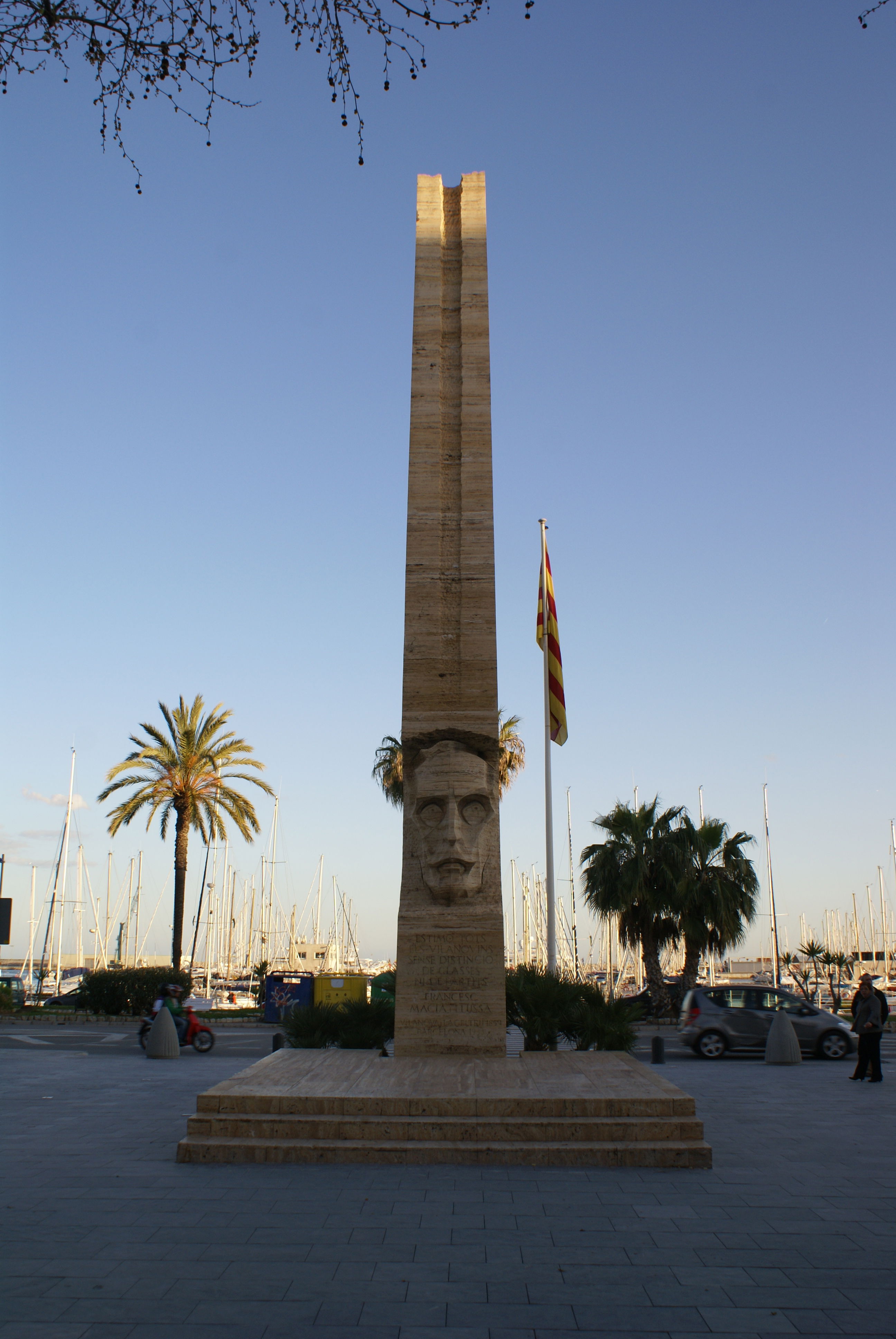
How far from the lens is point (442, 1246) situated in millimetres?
5914

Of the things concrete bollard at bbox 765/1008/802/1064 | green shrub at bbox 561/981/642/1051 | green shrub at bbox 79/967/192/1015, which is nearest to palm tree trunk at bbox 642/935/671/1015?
concrete bollard at bbox 765/1008/802/1064

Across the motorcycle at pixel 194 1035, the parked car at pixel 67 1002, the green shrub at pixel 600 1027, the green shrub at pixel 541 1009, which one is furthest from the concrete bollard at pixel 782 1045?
the parked car at pixel 67 1002

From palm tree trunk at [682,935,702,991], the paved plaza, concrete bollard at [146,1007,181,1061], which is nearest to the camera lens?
the paved plaza

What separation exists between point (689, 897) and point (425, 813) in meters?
17.7

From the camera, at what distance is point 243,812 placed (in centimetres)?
3198

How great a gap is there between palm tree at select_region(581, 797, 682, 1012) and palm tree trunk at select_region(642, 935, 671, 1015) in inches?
0.8

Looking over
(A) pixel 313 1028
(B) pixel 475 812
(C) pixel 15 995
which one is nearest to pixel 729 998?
(A) pixel 313 1028

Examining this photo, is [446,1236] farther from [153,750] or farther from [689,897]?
[153,750]

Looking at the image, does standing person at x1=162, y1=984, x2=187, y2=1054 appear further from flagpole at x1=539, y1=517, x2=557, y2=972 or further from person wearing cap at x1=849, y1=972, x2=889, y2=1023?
person wearing cap at x1=849, y1=972, x2=889, y2=1023

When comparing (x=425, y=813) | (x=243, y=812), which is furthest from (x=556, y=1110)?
(x=243, y=812)

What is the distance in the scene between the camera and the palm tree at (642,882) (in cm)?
2859

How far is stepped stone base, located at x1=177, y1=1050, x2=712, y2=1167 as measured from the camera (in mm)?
8117

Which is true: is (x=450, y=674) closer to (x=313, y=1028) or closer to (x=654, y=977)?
(x=313, y=1028)

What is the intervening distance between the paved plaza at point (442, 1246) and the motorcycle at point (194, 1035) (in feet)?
34.2
